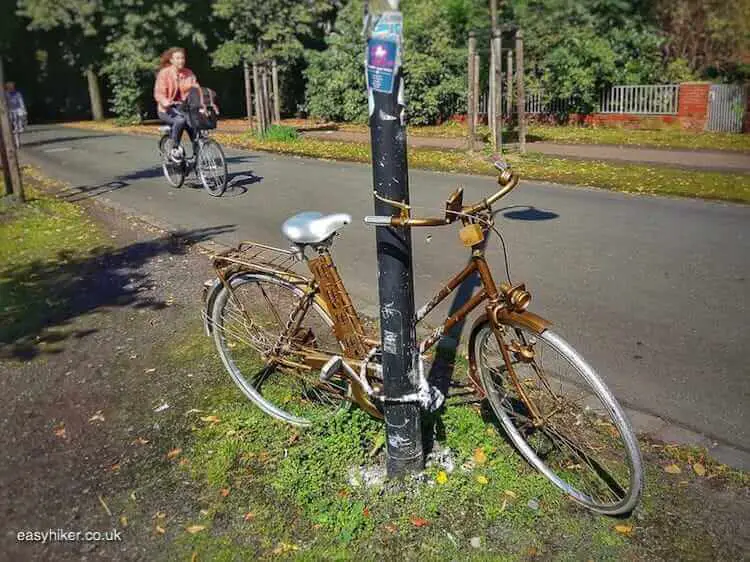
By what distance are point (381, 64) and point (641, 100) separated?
21441mm

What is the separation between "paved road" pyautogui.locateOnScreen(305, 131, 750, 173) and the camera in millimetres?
13445

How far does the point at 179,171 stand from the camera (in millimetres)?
12086

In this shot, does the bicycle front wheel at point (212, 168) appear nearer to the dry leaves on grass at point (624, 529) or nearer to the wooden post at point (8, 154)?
the wooden post at point (8, 154)

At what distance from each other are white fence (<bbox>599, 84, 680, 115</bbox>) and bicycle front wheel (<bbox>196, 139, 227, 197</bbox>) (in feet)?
49.5

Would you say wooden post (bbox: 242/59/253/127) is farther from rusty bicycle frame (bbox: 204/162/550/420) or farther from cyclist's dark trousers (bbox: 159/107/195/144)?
rusty bicycle frame (bbox: 204/162/550/420)

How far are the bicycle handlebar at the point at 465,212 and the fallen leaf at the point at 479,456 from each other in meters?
1.11

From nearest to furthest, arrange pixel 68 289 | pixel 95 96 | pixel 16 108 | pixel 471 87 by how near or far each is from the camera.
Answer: pixel 68 289 → pixel 471 87 → pixel 16 108 → pixel 95 96

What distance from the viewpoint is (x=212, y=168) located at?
11297mm

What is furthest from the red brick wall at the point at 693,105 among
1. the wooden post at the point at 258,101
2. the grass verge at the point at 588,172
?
the wooden post at the point at 258,101

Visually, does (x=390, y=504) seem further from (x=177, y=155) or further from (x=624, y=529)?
(x=177, y=155)

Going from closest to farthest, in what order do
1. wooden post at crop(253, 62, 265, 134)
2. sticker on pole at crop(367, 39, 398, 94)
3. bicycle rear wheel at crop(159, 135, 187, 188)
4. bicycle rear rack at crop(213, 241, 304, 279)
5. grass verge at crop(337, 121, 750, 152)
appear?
1. sticker on pole at crop(367, 39, 398, 94)
2. bicycle rear rack at crop(213, 241, 304, 279)
3. bicycle rear wheel at crop(159, 135, 187, 188)
4. grass verge at crop(337, 121, 750, 152)
5. wooden post at crop(253, 62, 265, 134)

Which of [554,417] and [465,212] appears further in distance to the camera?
[554,417]

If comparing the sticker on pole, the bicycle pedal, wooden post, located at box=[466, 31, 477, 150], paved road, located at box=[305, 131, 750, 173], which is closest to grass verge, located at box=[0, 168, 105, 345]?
the bicycle pedal

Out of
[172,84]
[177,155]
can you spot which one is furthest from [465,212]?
[177,155]
